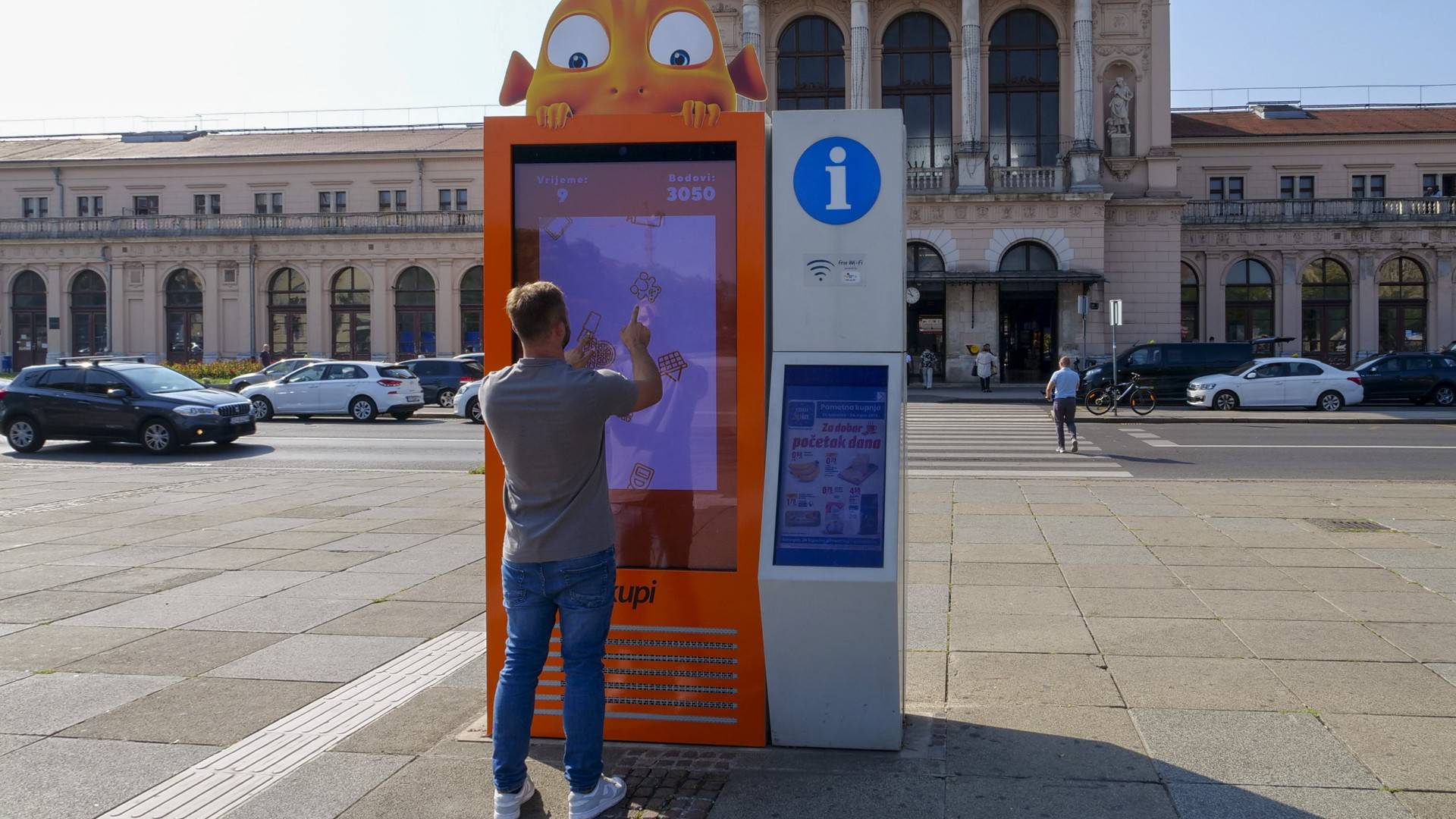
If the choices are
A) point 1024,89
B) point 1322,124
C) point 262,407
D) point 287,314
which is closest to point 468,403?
point 262,407

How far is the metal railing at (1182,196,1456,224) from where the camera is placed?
2030 inches

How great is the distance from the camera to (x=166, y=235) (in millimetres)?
56344

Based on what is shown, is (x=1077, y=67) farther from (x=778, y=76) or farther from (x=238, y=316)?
(x=238, y=316)

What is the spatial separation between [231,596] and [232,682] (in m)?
2.36

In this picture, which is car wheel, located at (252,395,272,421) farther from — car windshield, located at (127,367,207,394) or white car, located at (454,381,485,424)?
car windshield, located at (127,367,207,394)

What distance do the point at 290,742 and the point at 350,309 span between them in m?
54.8

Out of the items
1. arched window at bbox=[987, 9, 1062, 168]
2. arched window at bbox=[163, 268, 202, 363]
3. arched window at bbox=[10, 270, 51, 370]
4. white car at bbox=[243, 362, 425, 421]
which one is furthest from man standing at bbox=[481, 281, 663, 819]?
arched window at bbox=[10, 270, 51, 370]

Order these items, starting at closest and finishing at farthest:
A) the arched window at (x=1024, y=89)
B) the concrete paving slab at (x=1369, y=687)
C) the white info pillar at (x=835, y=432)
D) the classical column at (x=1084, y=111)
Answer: the white info pillar at (x=835, y=432) → the concrete paving slab at (x=1369, y=687) → the classical column at (x=1084, y=111) → the arched window at (x=1024, y=89)

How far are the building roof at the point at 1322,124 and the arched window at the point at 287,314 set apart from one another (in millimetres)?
43868

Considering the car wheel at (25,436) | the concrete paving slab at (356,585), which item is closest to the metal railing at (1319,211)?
the car wheel at (25,436)

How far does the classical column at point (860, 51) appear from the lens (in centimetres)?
4600

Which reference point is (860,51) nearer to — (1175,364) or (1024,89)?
(1024,89)

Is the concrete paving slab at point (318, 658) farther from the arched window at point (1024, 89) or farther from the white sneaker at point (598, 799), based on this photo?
the arched window at point (1024, 89)

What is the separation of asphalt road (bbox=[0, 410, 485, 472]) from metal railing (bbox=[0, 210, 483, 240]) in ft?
100
